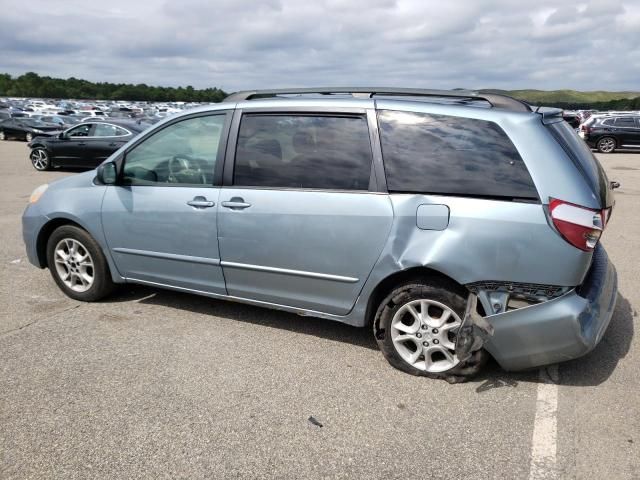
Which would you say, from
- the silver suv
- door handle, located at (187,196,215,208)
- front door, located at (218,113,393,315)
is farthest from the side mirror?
front door, located at (218,113,393,315)

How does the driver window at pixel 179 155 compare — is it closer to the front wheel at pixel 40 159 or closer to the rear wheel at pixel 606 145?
the front wheel at pixel 40 159

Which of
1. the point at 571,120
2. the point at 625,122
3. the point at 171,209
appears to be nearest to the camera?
the point at 171,209

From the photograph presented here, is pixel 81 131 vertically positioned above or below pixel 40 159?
above

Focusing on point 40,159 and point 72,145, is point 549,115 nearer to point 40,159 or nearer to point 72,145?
point 72,145

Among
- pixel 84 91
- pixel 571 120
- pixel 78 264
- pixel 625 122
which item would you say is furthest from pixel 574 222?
pixel 84 91

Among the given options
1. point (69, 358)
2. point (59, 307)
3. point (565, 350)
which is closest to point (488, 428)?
point (565, 350)

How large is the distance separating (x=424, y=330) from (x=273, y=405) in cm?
104

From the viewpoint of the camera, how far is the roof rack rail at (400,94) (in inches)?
135

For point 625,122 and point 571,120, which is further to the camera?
point 625,122

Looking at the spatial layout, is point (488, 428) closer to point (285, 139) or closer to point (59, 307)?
point (285, 139)

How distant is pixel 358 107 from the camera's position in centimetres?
352

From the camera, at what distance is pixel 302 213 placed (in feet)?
11.6

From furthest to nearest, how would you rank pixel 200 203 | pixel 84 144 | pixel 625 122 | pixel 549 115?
pixel 625 122
pixel 84 144
pixel 200 203
pixel 549 115

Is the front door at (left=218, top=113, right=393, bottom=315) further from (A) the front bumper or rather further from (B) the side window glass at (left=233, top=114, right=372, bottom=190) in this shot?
(A) the front bumper
